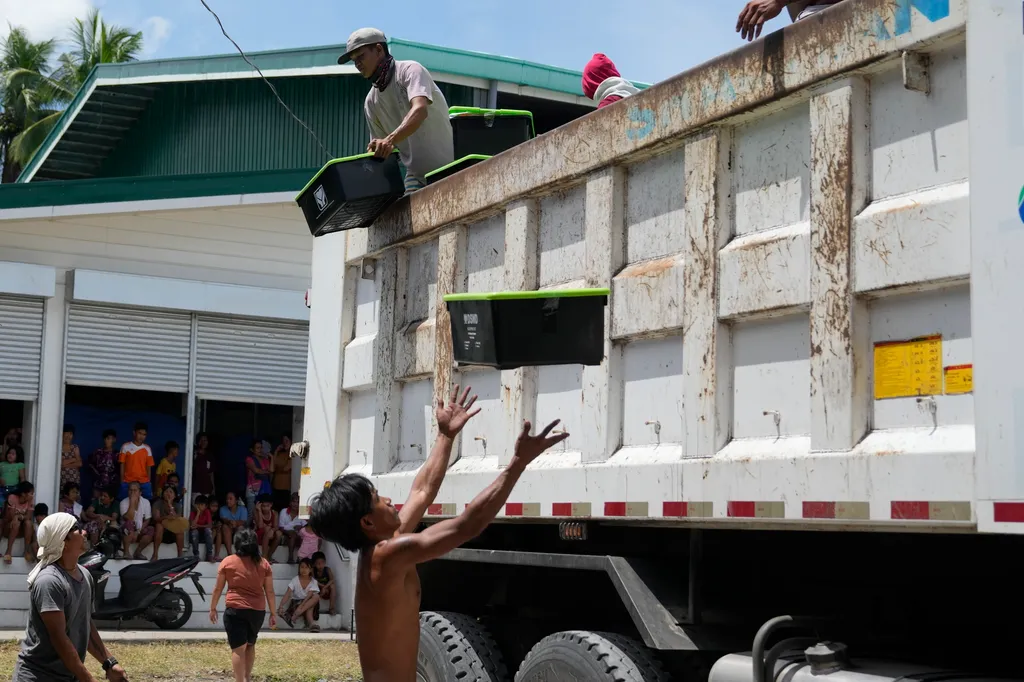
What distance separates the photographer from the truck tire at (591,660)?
499 centimetres

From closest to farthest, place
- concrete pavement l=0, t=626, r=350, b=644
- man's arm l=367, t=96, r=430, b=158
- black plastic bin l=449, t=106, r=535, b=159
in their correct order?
man's arm l=367, t=96, r=430, b=158
black plastic bin l=449, t=106, r=535, b=159
concrete pavement l=0, t=626, r=350, b=644

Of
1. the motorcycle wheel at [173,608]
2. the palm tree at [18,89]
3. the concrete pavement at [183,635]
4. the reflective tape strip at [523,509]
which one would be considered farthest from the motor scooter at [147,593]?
the palm tree at [18,89]

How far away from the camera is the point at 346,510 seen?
4391 mm

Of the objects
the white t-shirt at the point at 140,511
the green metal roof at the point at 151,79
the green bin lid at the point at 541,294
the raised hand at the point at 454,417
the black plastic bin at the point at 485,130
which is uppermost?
the green metal roof at the point at 151,79

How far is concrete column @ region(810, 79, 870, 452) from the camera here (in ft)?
13.4

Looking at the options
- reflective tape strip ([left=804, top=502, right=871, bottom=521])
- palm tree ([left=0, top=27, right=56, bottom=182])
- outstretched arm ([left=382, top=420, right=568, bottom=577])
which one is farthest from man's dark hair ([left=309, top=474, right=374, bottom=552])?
palm tree ([left=0, top=27, right=56, bottom=182])

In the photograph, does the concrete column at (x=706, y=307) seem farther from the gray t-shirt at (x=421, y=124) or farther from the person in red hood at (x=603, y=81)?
the gray t-shirt at (x=421, y=124)

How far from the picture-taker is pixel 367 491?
14.6ft

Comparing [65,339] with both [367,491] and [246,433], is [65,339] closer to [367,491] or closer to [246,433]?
[246,433]

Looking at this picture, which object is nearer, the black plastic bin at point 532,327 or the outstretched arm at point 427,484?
the outstretched arm at point 427,484

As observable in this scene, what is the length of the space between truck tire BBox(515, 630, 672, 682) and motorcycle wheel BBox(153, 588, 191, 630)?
11309 mm

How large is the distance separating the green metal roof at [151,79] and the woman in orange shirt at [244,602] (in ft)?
35.9

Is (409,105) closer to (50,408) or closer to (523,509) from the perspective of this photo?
(523,509)

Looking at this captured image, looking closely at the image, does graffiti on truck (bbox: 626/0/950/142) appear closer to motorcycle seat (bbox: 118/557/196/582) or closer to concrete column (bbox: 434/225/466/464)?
concrete column (bbox: 434/225/466/464)
